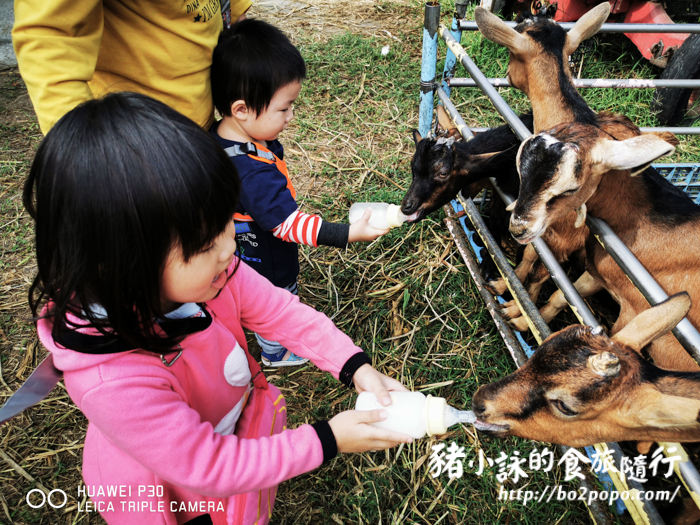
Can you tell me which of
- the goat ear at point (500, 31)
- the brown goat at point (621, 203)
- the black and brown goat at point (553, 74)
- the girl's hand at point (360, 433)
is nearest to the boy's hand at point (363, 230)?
the brown goat at point (621, 203)

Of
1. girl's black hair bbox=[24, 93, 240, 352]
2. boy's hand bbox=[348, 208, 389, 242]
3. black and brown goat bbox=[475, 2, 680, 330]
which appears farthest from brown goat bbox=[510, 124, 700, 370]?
girl's black hair bbox=[24, 93, 240, 352]

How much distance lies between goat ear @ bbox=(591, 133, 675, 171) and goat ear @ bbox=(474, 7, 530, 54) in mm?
882

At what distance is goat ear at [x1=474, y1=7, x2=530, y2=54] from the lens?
2.40 meters

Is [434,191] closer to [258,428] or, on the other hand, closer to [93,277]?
[258,428]

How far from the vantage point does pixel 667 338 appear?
212cm

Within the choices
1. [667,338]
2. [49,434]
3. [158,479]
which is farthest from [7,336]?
[667,338]

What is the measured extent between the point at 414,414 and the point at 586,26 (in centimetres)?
227

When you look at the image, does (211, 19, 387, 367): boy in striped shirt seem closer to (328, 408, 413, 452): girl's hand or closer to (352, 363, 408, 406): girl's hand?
(352, 363, 408, 406): girl's hand

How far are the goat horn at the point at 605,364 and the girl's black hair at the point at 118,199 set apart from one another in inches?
46.1

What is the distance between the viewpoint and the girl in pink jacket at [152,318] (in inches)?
36.6

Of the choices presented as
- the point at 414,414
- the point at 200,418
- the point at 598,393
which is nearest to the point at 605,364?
the point at 598,393

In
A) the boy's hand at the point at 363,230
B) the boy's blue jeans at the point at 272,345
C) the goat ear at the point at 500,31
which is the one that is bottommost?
the boy's blue jeans at the point at 272,345

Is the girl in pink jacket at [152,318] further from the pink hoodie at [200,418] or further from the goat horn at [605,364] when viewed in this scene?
the goat horn at [605,364]

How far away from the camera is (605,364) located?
141 cm
